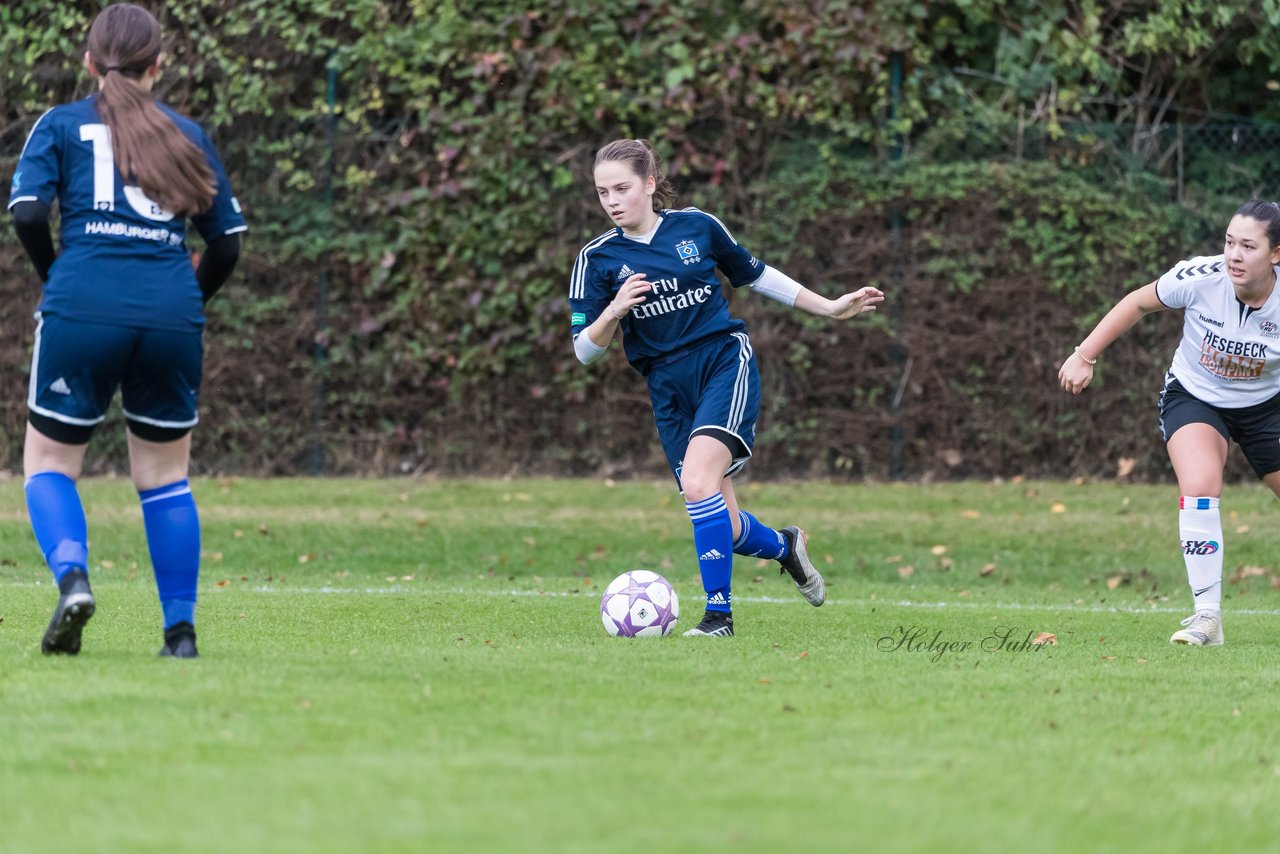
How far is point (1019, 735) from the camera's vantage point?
4.41 metres

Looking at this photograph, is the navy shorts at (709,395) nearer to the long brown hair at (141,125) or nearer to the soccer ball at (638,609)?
the soccer ball at (638,609)

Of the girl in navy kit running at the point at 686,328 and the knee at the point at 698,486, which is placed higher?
the girl in navy kit running at the point at 686,328

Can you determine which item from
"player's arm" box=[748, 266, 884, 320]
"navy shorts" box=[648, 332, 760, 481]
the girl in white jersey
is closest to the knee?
"navy shorts" box=[648, 332, 760, 481]

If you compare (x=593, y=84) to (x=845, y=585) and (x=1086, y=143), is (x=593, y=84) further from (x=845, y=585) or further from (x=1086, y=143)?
(x=845, y=585)

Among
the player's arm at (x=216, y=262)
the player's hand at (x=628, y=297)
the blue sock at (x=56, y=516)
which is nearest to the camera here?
the blue sock at (x=56, y=516)

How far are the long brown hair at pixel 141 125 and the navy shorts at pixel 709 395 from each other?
8.15ft

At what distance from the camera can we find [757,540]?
24.3ft

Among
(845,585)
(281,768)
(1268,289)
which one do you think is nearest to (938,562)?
(845,585)

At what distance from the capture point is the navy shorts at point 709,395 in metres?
6.90

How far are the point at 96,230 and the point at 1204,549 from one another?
4.63 metres

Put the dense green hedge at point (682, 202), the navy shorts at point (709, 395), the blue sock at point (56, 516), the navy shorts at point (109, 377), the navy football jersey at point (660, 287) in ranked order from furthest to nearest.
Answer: the dense green hedge at point (682, 202) < the navy football jersey at point (660, 287) < the navy shorts at point (709, 395) < the blue sock at point (56, 516) < the navy shorts at point (109, 377)

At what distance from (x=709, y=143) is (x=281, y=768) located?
32.4 ft

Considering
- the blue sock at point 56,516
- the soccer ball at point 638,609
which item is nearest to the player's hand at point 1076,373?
the soccer ball at point 638,609

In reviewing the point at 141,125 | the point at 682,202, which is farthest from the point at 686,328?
the point at 682,202
